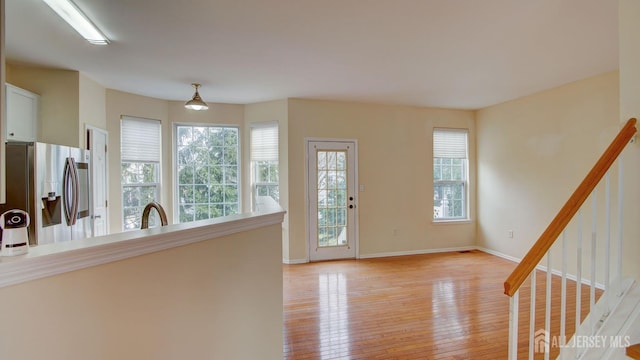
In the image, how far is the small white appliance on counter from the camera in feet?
3.17

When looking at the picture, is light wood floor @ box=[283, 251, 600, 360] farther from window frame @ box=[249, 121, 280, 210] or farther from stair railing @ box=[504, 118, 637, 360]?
window frame @ box=[249, 121, 280, 210]

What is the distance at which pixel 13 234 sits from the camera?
38.3 inches

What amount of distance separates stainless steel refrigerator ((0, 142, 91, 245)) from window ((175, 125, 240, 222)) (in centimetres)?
160

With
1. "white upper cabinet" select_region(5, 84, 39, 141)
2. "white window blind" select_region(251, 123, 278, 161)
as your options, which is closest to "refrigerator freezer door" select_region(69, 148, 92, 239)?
"white upper cabinet" select_region(5, 84, 39, 141)

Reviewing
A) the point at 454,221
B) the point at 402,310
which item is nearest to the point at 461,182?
the point at 454,221

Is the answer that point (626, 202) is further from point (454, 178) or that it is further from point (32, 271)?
point (454, 178)

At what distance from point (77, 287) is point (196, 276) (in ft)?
1.70

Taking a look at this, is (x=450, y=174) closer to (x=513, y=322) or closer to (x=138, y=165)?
(x=513, y=322)

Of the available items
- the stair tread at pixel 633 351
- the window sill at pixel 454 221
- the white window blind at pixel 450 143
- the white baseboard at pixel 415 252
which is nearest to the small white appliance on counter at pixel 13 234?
the stair tread at pixel 633 351

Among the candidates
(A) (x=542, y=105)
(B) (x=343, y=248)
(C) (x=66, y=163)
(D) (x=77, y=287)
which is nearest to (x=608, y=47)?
(A) (x=542, y=105)

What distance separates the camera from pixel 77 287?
1.09 meters

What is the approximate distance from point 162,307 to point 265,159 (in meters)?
3.78

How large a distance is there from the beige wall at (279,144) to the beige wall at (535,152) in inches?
142

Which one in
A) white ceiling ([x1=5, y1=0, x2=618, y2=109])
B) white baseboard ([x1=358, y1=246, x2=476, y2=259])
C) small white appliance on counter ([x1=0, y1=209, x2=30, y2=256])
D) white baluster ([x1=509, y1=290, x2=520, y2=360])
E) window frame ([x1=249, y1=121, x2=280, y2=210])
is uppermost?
white ceiling ([x1=5, y1=0, x2=618, y2=109])
